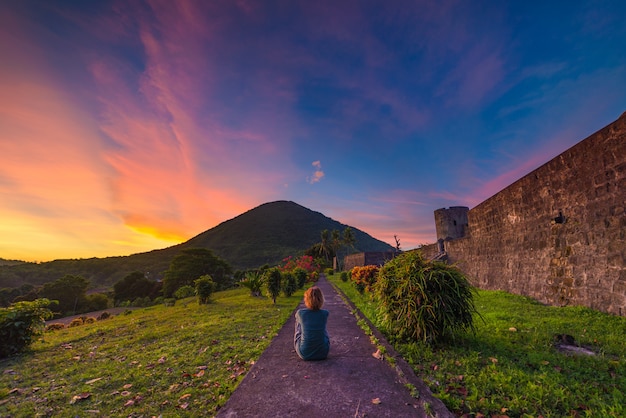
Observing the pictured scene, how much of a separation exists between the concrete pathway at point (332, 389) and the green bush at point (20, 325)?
237 inches

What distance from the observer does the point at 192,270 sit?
1727 inches

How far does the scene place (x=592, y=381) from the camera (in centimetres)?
333

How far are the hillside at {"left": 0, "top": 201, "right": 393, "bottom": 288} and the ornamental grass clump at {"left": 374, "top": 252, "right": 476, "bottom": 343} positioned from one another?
7726cm

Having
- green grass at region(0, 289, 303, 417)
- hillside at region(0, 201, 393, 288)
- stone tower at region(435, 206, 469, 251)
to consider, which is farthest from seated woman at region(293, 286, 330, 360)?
hillside at region(0, 201, 393, 288)

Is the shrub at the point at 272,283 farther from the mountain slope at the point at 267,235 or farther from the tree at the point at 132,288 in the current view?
the mountain slope at the point at 267,235

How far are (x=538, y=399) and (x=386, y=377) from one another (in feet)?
5.48

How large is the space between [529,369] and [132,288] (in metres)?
47.5

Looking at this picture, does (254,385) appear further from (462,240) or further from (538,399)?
(462,240)

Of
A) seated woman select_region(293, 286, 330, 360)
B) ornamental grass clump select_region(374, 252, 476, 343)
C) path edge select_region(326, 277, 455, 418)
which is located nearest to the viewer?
path edge select_region(326, 277, 455, 418)

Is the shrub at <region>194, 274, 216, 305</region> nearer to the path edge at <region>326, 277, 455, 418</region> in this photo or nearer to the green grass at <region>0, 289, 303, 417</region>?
the green grass at <region>0, 289, 303, 417</region>

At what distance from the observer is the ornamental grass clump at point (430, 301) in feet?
15.9

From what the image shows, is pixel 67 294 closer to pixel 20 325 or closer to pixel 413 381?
pixel 20 325

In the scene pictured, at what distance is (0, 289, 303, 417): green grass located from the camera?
3383 mm

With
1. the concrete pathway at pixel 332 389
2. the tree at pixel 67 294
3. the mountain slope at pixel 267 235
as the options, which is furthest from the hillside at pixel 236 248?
the concrete pathway at pixel 332 389
